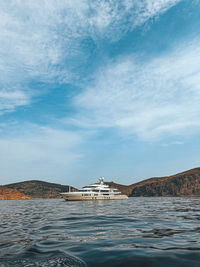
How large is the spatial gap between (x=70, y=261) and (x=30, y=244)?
338cm

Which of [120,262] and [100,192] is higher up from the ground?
[100,192]

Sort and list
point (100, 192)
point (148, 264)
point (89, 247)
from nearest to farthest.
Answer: point (148, 264), point (89, 247), point (100, 192)

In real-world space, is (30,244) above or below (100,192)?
below

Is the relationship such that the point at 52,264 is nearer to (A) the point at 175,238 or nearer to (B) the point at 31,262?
(B) the point at 31,262

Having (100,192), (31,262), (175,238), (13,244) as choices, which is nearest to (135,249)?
(175,238)

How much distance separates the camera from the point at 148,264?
596 cm

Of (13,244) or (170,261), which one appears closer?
(170,261)

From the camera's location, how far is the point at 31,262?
20.5ft

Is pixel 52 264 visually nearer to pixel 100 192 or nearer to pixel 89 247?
pixel 89 247

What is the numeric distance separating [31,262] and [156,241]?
531cm

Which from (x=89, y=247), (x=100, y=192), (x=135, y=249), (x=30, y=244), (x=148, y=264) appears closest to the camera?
(x=148, y=264)

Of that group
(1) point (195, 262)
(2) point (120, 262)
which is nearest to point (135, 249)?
(2) point (120, 262)

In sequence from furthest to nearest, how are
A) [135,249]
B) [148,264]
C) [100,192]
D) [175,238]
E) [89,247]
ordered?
[100,192], [175,238], [89,247], [135,249], [148,264]

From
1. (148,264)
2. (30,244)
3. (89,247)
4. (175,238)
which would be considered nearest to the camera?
(148,264)
